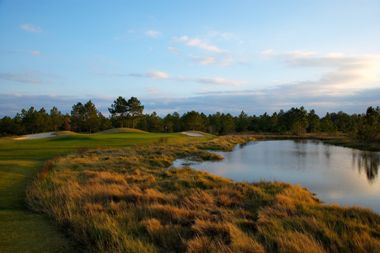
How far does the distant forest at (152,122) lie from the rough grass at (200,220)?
189ft

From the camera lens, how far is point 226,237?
265 inches

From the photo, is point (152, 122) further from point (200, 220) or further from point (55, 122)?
point (200, 220)

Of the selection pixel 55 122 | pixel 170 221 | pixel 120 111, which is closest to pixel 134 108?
pixel 120 111

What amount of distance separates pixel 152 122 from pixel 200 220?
80.5m

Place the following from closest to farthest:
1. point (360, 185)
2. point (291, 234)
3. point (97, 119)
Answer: point (291, 234)
point (360, 185)
point (97, 119)

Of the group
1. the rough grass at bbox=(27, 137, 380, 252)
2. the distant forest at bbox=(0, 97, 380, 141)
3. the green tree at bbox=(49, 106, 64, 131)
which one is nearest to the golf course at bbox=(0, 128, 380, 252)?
the rough grass at bbox=(27, 137, 380, 252)

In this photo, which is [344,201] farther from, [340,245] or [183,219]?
[183,219]

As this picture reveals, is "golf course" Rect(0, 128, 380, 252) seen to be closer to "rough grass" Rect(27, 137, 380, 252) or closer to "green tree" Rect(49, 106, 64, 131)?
"rough grass" Rect(27, 137, 380, 252)

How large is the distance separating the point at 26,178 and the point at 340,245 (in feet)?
40.9

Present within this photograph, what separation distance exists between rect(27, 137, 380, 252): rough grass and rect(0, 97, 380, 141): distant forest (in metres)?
57.7

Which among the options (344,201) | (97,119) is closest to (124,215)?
(344,201)

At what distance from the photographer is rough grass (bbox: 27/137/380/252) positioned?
6367mm

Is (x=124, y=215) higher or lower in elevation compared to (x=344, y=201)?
higher

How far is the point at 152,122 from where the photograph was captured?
8731cm
